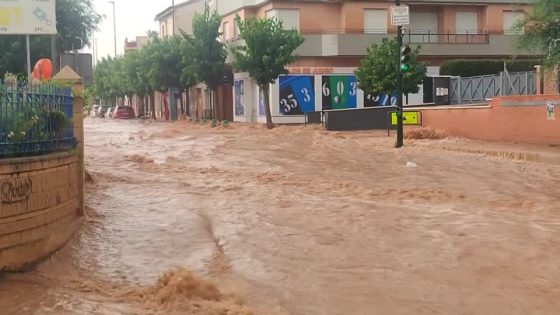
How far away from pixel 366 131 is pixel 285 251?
24.6m

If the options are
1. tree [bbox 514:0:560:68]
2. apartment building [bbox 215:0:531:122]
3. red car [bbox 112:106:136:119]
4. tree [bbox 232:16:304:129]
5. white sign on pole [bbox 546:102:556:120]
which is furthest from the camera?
red car [bbox 112:106:136:119]

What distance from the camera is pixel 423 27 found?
47125 mm

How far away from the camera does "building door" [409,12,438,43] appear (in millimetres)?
46434

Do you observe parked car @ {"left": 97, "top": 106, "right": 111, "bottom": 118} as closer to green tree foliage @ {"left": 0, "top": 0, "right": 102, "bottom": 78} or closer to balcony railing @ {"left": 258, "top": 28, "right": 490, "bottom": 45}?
balcony railing @ {"left": 258, "top": 28, "right": 490, "bottom": 45}

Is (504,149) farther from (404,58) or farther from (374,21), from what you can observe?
(374,21)

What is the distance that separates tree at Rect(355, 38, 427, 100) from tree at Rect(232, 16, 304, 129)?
4590 mm

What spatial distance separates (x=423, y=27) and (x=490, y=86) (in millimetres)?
12955

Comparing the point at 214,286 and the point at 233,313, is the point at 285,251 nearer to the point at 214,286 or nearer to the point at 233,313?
the point at 214,286

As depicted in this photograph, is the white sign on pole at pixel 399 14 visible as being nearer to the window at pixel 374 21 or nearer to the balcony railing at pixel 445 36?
the window at pixel 374 21

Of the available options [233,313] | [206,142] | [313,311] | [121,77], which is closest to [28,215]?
[233,313]

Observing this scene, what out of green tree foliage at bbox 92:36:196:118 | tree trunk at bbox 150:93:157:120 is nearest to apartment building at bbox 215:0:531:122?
green tree foliage at bbox 92:36:196:118

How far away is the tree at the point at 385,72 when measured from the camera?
35375 millimetres

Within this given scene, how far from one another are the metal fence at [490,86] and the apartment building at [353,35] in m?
6.09

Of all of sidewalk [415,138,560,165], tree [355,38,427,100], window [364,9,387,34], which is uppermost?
window [364,9,387,34]
